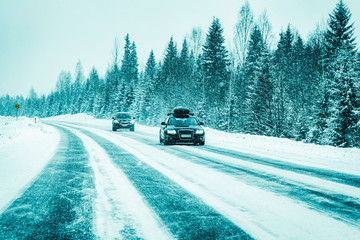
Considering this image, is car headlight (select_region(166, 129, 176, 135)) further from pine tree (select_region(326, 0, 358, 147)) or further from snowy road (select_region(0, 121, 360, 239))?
pine tree (select_region(326, 0, 358, 147))

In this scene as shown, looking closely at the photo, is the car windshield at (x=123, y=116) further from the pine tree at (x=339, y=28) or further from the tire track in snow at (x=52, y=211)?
the pine tree at (x=339, y=28)

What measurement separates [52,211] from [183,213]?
157 cm

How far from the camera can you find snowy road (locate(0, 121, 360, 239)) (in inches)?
95.3

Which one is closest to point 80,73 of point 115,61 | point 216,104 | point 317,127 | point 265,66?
point 115,61

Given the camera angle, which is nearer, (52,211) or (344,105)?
(52,211)

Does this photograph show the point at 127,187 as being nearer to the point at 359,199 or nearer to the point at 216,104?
the point at 359,199

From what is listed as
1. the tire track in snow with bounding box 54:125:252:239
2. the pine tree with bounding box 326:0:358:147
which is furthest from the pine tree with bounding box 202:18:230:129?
the tire track in snow with bounding box 54:125:252:239

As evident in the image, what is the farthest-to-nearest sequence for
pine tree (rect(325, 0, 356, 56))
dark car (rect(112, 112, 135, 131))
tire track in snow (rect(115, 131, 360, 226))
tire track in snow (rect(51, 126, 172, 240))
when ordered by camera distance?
1. pine tree (rect(325, 0, 356, 56))
2. dark car (rect(112, 112, 135, 131))
3. tire track in snow (rect(115, 131, 360, 226))
4. tire track in snow (rect(51, 126, 172, 240))

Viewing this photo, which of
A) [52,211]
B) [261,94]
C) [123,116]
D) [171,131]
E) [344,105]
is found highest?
[261,94]

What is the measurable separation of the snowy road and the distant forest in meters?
16.6

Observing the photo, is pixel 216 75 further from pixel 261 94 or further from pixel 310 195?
pixel 310 195

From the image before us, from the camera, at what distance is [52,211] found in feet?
9.79

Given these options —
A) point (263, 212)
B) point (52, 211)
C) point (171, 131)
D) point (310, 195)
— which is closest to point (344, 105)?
point (171, 131)

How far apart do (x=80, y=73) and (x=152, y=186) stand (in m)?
114
